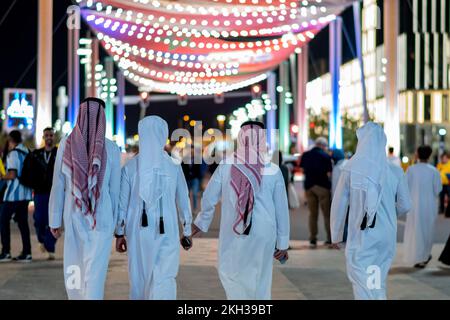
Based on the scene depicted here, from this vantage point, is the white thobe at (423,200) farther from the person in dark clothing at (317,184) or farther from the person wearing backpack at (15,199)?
the person wearing backpack at (15,199)

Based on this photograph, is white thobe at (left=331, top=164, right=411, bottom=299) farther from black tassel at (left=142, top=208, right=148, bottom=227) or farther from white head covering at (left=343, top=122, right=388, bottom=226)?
black tassel at (left=142, top=208, right=148, bottom=227)

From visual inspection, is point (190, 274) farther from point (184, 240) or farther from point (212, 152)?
point (212, 152)

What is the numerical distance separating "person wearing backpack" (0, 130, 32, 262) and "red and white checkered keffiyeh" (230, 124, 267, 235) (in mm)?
6210

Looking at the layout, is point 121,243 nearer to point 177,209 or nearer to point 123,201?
point 123,201

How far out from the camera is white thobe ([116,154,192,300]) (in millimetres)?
8219

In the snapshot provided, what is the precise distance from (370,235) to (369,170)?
21.9 inches

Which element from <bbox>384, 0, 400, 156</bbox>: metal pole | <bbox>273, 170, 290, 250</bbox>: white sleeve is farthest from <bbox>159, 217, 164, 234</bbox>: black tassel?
<bbox>384, 0, 400, 156</bbox>: metal pole

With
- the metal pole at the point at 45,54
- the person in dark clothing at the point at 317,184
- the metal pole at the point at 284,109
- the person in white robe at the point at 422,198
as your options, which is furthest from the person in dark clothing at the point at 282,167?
the metal pole at the point at 284,109

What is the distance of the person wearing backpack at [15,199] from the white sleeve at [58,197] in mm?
5667

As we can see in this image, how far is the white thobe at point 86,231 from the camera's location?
8.19 metres

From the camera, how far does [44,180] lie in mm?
14000

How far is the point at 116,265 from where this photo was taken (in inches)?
547
